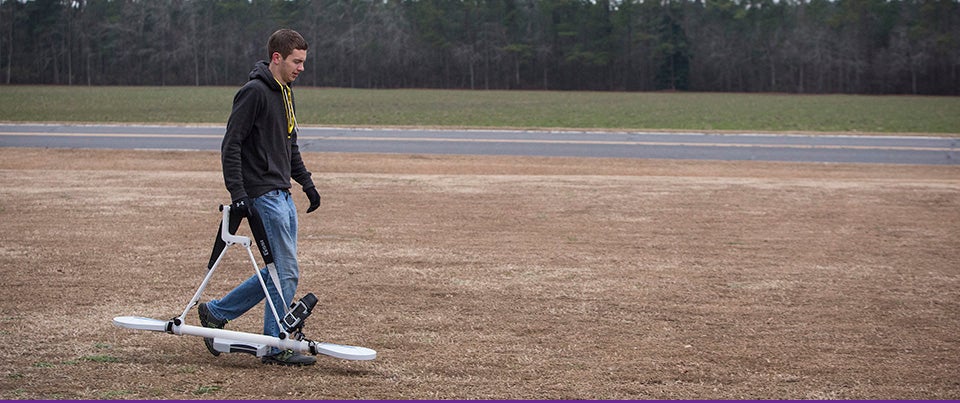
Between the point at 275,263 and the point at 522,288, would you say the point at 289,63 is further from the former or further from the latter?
the point at 522,288

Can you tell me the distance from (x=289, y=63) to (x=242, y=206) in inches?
29.7

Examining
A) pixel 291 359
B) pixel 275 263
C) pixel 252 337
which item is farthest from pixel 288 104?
pixel 291 359

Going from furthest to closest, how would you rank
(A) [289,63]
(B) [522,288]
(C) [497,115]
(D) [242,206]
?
(C) [497,115]
(B) [522,288]
(A) [289,63]
(D) [242,206]

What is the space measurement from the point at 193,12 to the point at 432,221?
70133mm

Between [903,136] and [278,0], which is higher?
[278,0]

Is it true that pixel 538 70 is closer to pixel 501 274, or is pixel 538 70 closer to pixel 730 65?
pixel 730 65

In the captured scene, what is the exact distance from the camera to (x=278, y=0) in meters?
80.8

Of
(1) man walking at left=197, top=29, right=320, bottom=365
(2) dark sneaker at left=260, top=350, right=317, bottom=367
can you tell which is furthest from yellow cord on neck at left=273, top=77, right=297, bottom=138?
(2) dark sneaker at left=260, top=350, right=317, bottom=367

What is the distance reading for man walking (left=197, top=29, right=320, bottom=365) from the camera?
513 cm

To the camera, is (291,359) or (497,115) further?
(497,115)

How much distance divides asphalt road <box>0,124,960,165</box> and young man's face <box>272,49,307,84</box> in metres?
16.8

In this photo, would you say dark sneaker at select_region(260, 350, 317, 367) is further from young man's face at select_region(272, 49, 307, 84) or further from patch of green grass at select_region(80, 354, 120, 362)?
young man's face at select_region(272, 49, 307, 84)

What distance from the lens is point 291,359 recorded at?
5.43m

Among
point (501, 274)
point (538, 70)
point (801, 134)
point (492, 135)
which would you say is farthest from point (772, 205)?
point (538, 70)
